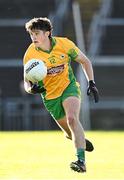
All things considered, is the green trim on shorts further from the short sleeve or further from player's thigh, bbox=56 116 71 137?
the short sleeve

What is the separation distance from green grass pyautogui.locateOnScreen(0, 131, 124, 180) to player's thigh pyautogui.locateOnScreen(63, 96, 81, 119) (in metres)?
0.68

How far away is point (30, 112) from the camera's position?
24828 millimetres

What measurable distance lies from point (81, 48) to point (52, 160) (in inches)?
482

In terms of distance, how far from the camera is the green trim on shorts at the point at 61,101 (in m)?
9.98

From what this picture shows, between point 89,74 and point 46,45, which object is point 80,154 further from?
point 46,45

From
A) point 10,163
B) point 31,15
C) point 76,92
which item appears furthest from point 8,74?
point 76,92

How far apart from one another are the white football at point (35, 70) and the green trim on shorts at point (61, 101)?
0.35 m

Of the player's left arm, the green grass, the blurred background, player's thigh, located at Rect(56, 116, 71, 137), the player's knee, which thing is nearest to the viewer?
the player's knee

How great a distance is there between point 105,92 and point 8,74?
10.2 ft

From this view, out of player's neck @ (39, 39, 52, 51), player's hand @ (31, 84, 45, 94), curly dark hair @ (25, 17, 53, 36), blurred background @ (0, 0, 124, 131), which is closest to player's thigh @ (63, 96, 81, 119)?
player's hand @ (31, 84, 45, 94)

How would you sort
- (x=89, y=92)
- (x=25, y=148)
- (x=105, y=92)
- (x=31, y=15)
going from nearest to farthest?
(x=89, y=92) < (x=25, y=148) < (x=105, y=92) < (x=31, y=15)

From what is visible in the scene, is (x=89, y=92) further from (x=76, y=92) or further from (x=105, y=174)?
(x=105, y=174)

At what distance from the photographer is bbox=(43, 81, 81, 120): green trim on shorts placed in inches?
393

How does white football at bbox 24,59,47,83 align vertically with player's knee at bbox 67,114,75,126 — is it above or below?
above
